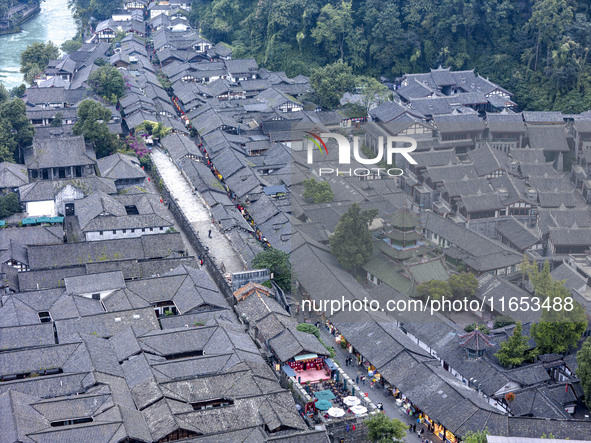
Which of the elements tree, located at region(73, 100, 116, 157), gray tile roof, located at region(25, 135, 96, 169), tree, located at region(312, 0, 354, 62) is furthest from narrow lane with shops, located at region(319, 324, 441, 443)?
tree, located at region(312, 0, 354, 62)

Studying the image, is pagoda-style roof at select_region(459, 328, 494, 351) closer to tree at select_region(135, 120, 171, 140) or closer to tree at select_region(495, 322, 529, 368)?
tree at select_region(495, 322, 529, 368)

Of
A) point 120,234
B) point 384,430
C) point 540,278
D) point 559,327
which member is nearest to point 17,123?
point 120,234

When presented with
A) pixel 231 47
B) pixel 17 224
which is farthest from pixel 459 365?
pixel 231 47

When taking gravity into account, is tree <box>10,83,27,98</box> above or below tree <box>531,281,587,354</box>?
below

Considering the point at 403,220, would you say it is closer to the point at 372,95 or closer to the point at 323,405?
the point at 323,405

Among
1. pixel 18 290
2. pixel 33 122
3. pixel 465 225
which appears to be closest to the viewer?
pixel 18 290

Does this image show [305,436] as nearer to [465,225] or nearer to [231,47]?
[465,225]
